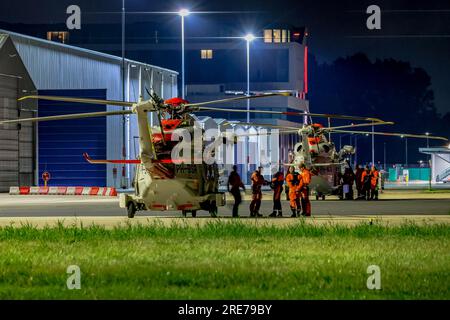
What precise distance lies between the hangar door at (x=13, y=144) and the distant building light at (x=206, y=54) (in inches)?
2675

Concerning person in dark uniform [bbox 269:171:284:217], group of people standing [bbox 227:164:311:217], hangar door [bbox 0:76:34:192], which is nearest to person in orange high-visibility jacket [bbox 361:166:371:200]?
person in dark uniform [bbox 269:171:284:217]

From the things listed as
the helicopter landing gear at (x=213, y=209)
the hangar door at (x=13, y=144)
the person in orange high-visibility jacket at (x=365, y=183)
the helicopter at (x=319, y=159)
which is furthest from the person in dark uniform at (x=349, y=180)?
the hangar door at (x=13, y=144)

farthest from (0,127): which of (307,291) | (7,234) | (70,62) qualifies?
(307,291)

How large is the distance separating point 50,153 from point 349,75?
12006 centimetres

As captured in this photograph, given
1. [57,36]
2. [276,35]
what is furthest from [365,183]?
[57,36]

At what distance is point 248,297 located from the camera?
1334 cm

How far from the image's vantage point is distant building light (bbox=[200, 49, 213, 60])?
13538 centimetres

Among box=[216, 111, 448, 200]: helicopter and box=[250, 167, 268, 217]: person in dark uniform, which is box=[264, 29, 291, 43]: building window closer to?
box=[216, 111, 448, 200]: helicopter

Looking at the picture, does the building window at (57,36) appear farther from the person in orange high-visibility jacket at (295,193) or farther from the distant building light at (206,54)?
the person in orange high-visibility jacket at (295,193)

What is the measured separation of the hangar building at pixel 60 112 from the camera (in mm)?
65125

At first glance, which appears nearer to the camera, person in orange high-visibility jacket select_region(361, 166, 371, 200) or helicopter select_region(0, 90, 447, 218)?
helicopter select_region(0, 90, 447, 218)

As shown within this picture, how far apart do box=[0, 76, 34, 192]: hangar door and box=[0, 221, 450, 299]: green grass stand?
41.1 metres
